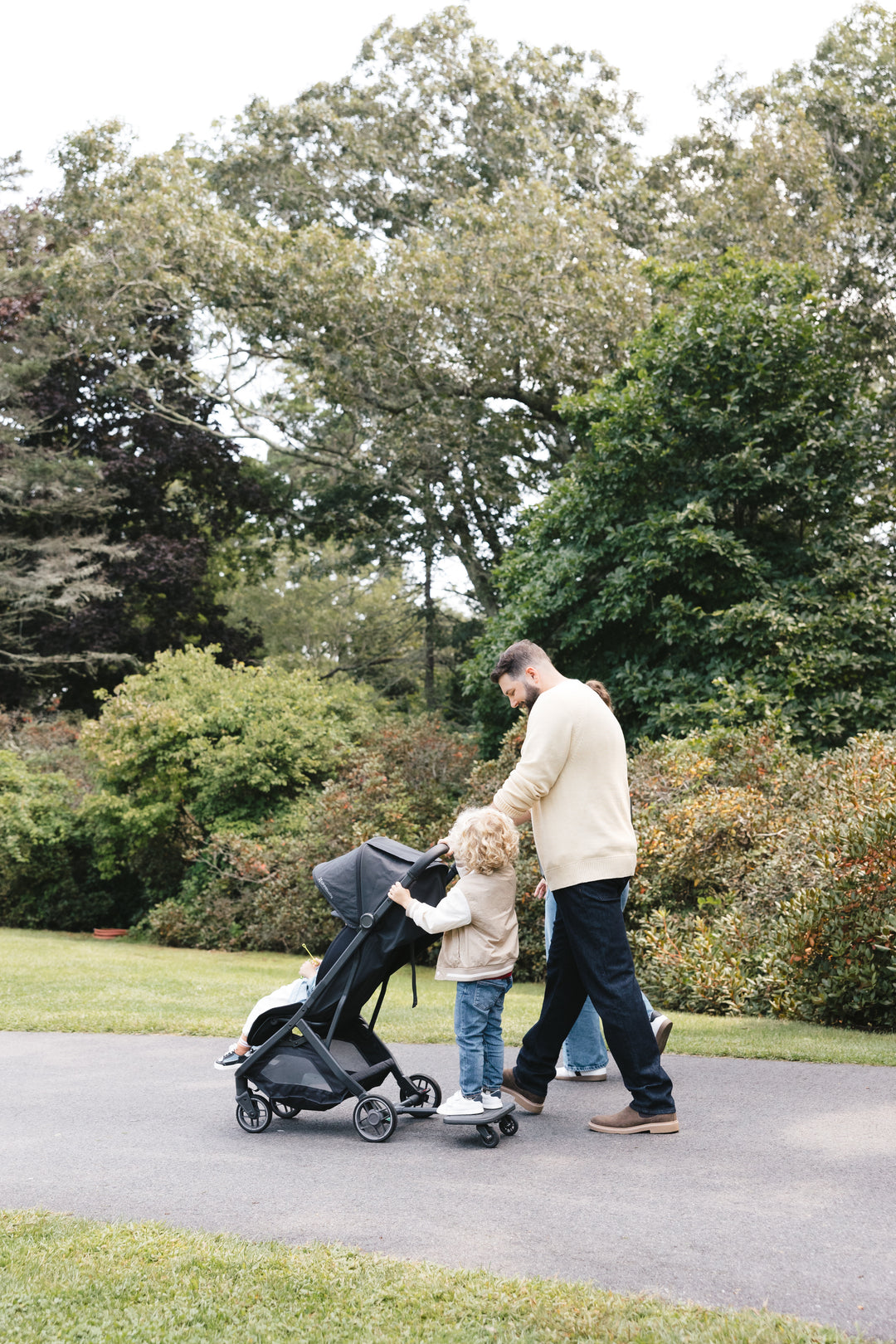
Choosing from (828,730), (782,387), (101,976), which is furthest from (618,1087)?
(782,387)

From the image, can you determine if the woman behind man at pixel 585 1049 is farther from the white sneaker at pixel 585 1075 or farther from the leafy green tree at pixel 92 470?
the leafy green tree at pixel 92 470

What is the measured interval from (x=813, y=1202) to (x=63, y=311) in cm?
2308

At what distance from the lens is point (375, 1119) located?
4.82m

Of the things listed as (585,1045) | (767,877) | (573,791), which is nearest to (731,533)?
(767,877)

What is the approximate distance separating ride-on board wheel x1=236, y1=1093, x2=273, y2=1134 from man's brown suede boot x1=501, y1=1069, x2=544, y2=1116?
1.11m

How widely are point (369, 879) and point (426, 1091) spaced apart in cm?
114

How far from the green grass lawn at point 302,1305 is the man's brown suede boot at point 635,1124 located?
68.0 inches

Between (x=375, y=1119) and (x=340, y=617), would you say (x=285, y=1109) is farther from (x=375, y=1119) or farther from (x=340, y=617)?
(x=340, y=617)

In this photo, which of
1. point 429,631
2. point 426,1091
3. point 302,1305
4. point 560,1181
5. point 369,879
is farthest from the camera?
point 429,631

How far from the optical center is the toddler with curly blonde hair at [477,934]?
4.80m

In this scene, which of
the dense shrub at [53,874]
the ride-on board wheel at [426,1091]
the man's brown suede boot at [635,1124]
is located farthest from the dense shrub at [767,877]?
the dense shrub at [53,874]

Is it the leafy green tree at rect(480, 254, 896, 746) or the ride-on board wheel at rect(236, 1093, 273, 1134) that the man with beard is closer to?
the ride-on board wheel at rect(236, 1093, 273, 1134)

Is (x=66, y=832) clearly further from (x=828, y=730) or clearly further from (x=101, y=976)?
(x=828, y=730)

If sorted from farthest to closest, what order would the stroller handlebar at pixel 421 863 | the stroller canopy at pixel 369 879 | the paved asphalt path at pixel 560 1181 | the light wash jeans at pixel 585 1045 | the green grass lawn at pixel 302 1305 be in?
the light wash jeans at pixel 585 1045 < the stroller canopy at pixel 369 879 < the stroller handlebar at pixel 421 863 < the paved asphalt path at pixel 560 1181 < the green grass lawn at pixel 302 1305
